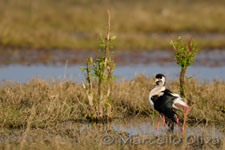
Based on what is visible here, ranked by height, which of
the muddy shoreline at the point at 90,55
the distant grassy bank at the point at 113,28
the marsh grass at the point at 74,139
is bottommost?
the marsh grass at the point at 74,139

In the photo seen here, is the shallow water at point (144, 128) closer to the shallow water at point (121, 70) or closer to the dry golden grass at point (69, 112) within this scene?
the dry golden grass at point (69, 112)

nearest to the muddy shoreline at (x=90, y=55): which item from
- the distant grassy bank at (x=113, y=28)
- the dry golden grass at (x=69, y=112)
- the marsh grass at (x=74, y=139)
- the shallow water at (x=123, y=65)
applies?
the shallow water at (x=123, y=65)

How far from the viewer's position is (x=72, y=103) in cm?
881

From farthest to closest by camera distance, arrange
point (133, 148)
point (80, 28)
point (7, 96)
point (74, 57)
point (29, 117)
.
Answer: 1. point (80, 28)
2. point (74, 57)
3. point (7, 96)
4. point (29, 117)
5. point (133, 148)

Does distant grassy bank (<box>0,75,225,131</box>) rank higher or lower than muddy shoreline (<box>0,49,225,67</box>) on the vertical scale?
lower

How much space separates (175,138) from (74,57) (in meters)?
9.89

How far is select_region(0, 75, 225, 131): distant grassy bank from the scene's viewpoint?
25.6ft

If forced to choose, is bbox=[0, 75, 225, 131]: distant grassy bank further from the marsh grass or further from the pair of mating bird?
the pair of mating bird

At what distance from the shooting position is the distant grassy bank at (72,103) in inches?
307

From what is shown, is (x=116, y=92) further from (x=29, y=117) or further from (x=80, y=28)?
(x=80, y=28)

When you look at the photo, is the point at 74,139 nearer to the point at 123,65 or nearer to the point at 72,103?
the point at 72,103

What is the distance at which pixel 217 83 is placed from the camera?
34.8 feet

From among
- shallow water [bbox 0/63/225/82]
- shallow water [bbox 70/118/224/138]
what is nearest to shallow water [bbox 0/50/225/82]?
shallow water [bbox 0/63/225/82]

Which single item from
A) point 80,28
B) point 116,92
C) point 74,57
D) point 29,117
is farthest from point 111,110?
point 80,28
